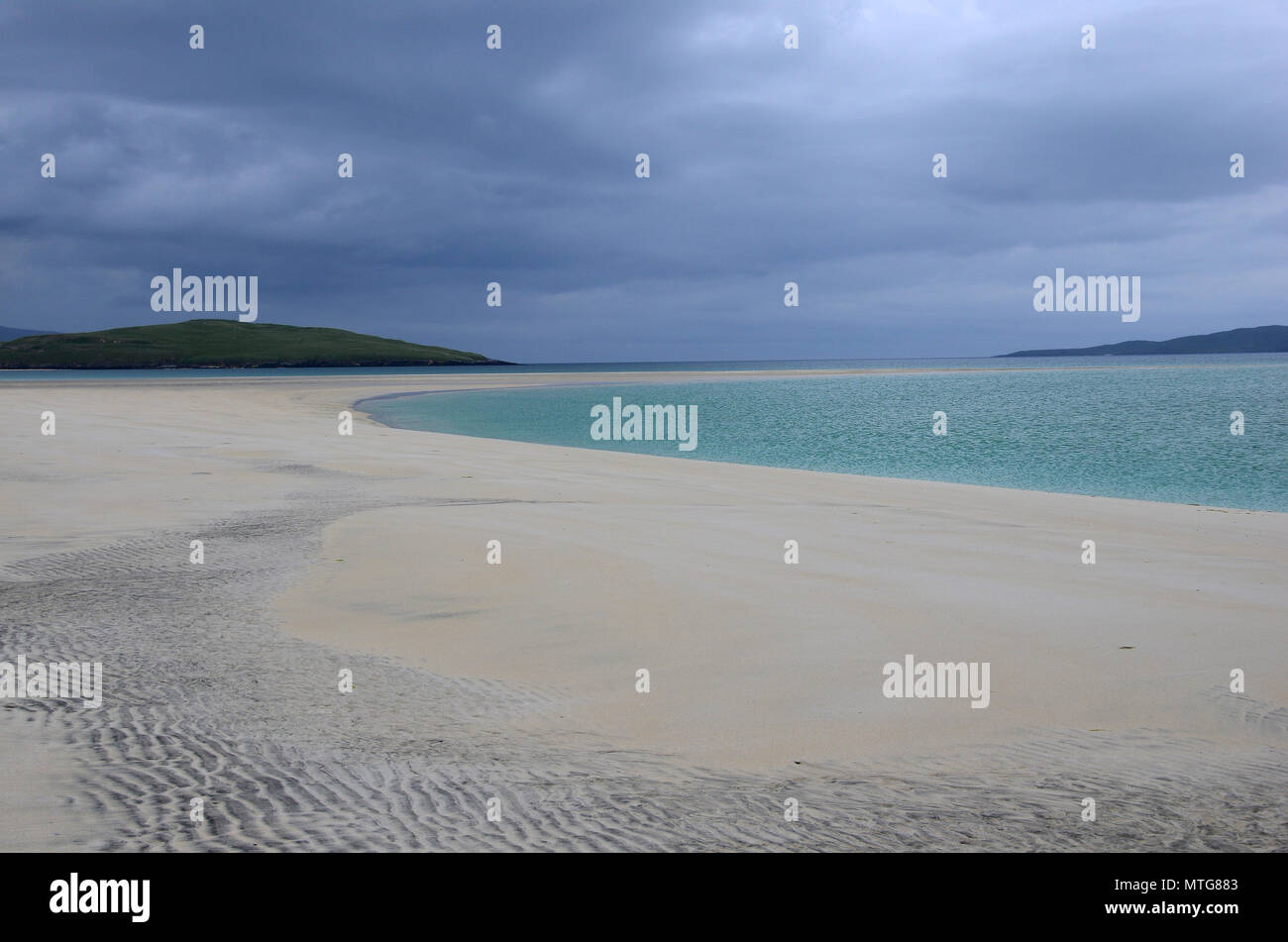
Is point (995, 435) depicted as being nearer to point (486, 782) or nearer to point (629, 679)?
point (629, 679)

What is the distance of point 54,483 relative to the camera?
15.6m

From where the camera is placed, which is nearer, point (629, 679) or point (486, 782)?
point (486, 782)

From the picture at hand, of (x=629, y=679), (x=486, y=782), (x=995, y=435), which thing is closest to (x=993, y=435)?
(x=995, y=435)

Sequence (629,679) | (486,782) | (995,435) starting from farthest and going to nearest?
(995,435) → (629,679) → (486,782)

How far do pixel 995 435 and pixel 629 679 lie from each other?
3279 centimetres

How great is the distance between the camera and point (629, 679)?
6.61 metres

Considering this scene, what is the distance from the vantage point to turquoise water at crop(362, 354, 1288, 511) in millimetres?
23672

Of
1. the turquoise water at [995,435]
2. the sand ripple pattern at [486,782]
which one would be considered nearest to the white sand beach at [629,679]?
the sand ripple pattern at [486,782]

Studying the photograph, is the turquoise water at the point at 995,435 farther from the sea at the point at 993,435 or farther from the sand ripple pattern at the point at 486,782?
the sand ripple pattern at the point at 486,782

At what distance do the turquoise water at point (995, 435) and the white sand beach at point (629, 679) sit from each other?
1020 cm

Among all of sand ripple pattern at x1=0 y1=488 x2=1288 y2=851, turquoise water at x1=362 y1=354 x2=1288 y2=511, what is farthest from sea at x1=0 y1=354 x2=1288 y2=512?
sand ripple pattern at x1=0 y1=488 x2=1288 y2=851
